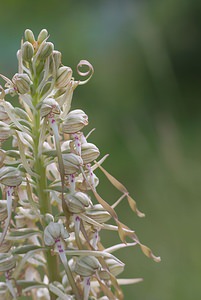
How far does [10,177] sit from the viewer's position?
121 centimetres

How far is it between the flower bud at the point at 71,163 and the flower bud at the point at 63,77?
0.13 metres

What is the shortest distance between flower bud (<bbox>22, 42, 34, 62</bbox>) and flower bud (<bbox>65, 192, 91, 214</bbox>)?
0.26m

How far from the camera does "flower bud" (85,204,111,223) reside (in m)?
1.25

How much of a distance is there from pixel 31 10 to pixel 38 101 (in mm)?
5880

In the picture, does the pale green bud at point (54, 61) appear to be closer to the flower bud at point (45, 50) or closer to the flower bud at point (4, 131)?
the flower bud at point (45, 50)

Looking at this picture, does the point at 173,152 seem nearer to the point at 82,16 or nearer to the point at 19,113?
the point at 19,113

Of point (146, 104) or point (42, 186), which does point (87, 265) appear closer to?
point (42, 186)

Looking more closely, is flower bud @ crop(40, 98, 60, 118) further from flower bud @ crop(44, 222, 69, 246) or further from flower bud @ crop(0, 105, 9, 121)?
flower bud @ crop(44, 222, 69, 246)

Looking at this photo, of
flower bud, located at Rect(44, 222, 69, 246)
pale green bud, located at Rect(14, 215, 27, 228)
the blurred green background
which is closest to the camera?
flower bud, located at Rect(44, 222, 69, 246)

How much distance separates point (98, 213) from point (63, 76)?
248mm

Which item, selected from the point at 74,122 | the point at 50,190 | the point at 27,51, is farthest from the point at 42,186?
the point at 27,51

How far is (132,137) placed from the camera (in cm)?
274

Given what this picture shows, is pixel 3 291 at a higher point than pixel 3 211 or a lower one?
lower

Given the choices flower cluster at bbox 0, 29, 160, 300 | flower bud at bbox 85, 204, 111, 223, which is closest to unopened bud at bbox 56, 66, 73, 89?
flower cluster at bbox 0, 29, 160, 300
